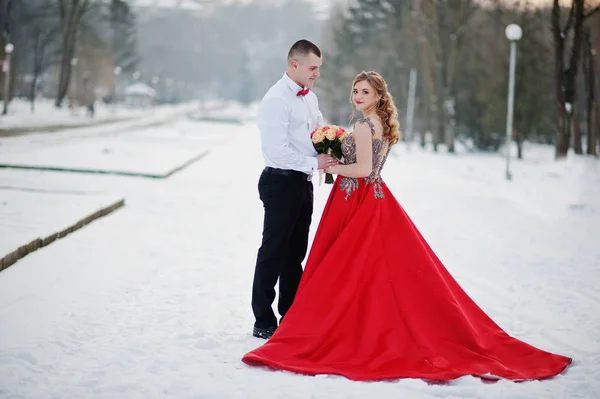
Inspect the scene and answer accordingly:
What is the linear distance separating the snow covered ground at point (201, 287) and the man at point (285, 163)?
0.54 m

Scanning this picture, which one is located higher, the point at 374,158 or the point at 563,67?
the point at 563,67

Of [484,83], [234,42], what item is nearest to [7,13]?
[484,83]

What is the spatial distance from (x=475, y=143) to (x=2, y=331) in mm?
35317

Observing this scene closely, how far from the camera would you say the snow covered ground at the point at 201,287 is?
4.40 meters

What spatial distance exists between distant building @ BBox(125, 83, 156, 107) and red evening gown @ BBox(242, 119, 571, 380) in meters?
81.1

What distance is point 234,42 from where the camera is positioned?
172500 millimetres

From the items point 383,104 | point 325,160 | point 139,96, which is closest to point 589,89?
point 383,104

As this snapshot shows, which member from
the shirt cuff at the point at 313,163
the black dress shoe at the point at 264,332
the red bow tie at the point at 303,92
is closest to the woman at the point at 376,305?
the shirt cuff at the point at 313,163

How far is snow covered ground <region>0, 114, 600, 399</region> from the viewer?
4402 millimetres

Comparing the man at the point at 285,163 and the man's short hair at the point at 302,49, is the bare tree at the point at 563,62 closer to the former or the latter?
the man at the point at 285,163

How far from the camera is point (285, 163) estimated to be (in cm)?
521

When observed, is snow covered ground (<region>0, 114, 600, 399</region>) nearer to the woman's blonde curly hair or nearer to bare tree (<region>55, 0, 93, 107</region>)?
the woman's blonde curly hair

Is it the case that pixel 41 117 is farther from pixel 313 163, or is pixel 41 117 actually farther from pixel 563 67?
pixel 313 163

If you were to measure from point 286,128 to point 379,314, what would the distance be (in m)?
1.60
